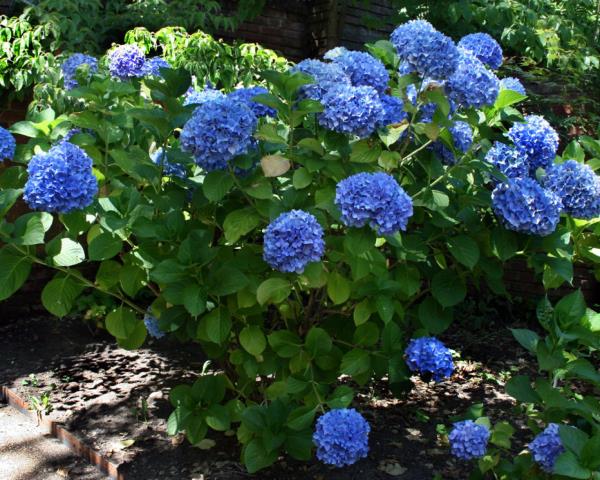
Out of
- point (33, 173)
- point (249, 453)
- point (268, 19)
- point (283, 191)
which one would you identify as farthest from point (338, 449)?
point (268, 19)

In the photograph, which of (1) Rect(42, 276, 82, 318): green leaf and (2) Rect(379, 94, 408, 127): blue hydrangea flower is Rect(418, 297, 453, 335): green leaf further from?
(1) Rect(42, 276, 82, 318): green leaf

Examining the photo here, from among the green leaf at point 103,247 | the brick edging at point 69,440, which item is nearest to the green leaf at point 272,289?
the green leaf at point 103,247

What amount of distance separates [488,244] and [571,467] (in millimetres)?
855

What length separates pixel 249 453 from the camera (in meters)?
2.20

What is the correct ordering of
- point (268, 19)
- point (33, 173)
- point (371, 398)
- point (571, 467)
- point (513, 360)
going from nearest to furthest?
point (571, 467) → point (33, 173) → point (371, 398) → point (513, 360) → point (268, 19)

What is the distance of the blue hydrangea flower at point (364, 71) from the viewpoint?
2.12 metres

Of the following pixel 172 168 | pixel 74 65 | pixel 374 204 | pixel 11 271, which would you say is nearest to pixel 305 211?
pixel 374 204

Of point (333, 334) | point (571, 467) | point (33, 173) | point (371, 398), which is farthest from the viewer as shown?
point (371, 398)

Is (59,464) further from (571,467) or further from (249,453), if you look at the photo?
(571,467)

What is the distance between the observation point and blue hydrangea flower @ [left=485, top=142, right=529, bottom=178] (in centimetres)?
221

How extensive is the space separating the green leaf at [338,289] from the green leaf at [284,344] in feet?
0.82

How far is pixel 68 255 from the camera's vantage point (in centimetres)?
211

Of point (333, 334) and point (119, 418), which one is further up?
point (333, 334)

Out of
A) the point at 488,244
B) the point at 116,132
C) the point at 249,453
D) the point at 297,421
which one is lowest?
the point at 249,453
